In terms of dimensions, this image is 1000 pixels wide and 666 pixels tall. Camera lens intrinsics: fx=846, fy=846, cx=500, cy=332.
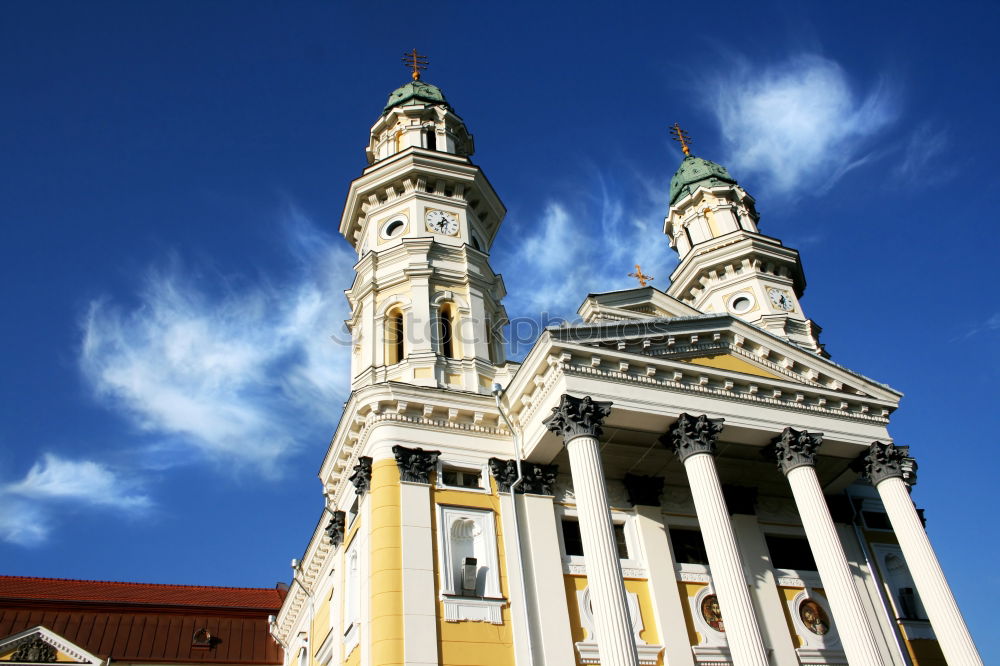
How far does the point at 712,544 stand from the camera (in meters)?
17.7

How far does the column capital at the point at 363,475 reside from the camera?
19688 mm

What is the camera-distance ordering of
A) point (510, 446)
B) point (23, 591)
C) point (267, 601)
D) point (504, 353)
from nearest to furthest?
point (510, 446), point (504, 353), point (23, 591), point (267, 601)

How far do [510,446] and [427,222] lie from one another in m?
9.51

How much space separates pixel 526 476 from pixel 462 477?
1.54 metres

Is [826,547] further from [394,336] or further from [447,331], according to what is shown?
[394,336]

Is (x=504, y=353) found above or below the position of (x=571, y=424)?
above

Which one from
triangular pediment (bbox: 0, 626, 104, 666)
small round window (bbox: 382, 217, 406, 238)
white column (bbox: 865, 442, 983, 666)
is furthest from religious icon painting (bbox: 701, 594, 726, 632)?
triangular pediment (bbox: 0, 626, 104, 666)

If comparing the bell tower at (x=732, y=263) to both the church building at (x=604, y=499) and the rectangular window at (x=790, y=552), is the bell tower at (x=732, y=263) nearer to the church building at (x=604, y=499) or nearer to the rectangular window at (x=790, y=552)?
the church building at (x=604, y=499)

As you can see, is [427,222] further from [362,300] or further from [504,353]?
[504,353]

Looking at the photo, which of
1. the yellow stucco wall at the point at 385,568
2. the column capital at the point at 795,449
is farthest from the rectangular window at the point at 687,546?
the yellow stucco wall at the point at 385,568

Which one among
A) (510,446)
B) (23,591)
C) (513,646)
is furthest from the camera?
(23,591)

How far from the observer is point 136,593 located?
32469mm

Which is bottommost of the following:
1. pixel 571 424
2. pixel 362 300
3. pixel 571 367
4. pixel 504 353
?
pixel 571 424

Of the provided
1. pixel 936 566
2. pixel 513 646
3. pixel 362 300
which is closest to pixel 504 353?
pixel 362 300
